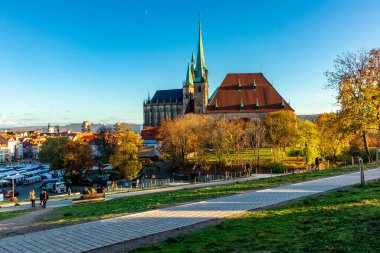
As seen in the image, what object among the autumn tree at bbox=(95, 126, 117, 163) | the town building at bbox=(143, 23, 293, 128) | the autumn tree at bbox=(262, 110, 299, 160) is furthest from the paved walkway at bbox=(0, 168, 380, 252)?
the town building at bbox=(143, 23, 293, 128)

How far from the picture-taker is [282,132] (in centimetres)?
4853

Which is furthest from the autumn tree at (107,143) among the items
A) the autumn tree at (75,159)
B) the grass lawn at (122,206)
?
Result: the grass lawn at (122,206)

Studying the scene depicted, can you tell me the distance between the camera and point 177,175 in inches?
1964

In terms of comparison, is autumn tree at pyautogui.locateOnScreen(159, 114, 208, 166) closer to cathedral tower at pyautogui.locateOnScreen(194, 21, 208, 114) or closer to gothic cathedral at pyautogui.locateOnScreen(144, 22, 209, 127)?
cathedral tower at pyautogui.locateOnScreen(194, 21, 208, 114)

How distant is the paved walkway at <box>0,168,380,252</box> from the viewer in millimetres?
8312

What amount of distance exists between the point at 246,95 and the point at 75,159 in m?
40.2

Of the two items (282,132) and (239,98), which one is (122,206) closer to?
(282,132)

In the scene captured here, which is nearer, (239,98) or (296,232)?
(296,232)

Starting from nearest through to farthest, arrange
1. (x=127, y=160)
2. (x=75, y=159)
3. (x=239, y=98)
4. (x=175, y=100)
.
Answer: (x=127, y=160) < (x=75, y=159) < (x=239, y=98) < (x=175, y=100)

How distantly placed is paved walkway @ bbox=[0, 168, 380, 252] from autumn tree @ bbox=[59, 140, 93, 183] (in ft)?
131

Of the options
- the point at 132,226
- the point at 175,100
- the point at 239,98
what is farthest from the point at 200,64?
the point at 132,226

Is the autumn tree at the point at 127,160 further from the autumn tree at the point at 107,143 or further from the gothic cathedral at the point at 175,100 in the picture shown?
the gothic cathedral at the point at 175,100

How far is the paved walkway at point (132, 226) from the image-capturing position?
27.3 feet

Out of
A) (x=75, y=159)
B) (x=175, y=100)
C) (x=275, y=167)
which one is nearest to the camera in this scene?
(x=275, y=167)
